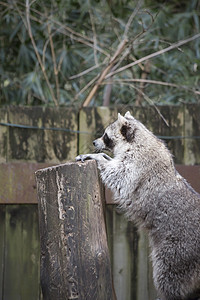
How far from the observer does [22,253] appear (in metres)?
3.82

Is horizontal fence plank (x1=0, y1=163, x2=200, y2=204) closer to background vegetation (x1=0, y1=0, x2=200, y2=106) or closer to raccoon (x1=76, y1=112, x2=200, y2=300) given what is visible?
raccoon (x1=76, y1=112, x2=200, y2=300)

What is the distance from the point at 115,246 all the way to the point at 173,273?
2.57 ft

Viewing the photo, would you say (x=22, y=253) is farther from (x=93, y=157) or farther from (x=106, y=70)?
(x=106, y=70)

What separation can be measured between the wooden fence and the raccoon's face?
0.41 m

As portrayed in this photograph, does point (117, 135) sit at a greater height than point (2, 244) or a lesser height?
greater

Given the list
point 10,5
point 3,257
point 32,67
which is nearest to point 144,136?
point 3,257

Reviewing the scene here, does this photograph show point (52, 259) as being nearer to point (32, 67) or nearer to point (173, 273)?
point (173, 273)

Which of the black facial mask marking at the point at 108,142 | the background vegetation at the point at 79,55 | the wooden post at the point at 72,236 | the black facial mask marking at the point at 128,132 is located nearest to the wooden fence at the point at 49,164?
the black facial mask marking at the point at 108,142

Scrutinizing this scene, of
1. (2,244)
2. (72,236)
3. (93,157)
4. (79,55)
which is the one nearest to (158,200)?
(93,157)

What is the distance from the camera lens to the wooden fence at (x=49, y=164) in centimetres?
378

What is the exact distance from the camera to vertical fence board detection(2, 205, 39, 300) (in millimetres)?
3785

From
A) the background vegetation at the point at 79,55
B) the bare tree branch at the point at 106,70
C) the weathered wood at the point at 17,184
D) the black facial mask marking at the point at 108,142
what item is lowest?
the weathered wood at the point at 17,184

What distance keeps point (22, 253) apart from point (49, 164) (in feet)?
2.42

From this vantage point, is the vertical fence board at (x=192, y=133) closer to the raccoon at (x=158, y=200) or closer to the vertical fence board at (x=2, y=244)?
the raccoon at (x=158, y=200)
